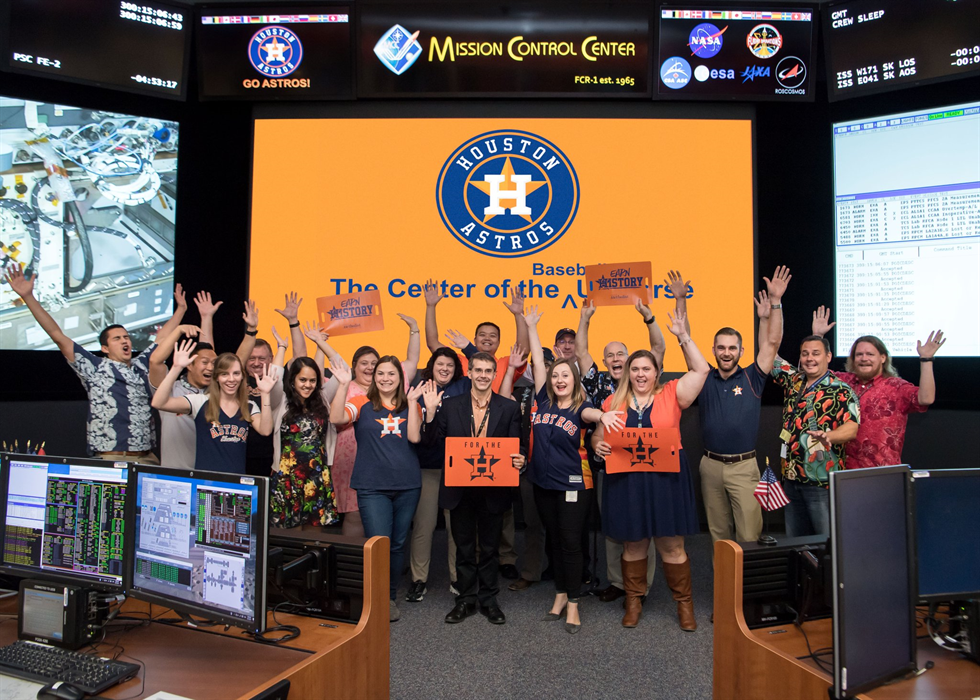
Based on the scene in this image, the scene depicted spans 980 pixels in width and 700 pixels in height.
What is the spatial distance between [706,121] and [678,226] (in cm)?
85

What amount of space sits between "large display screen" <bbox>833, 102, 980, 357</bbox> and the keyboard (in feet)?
16.8

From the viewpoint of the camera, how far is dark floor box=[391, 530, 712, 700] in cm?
286

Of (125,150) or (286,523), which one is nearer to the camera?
(286,523)

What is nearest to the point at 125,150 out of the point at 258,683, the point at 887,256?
the point at 258,683

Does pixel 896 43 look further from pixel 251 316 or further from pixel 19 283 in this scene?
pixel 19 283

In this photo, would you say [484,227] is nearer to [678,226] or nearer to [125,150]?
[678,226]

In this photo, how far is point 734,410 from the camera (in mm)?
3561

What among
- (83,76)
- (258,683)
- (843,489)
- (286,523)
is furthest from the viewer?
(83,76)

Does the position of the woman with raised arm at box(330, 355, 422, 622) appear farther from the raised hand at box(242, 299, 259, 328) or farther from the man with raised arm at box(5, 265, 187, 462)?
the man with raised arm at box(5, 265, 187, 462)

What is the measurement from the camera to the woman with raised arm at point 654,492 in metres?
3.44

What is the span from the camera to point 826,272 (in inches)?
206

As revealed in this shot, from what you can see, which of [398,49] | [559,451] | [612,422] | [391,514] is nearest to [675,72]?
[398,49]

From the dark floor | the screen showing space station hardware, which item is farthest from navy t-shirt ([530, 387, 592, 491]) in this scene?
the screen showing space station hardware

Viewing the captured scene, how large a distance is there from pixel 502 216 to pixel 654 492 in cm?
263
